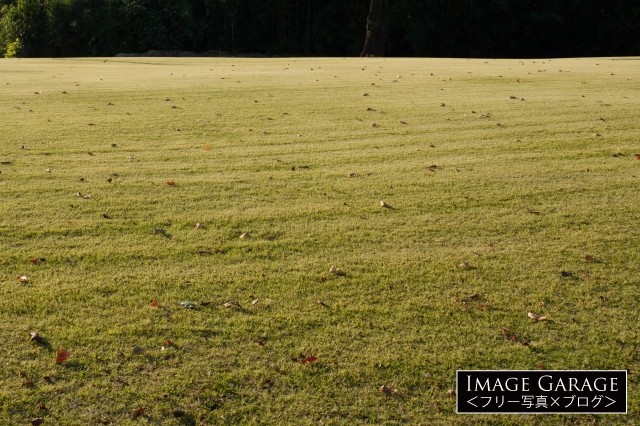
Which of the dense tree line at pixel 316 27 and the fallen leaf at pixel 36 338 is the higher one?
the dense tree line at pixel 316 27

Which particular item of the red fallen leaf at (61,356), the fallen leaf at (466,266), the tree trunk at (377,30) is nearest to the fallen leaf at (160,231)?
the red fallen leaf at (61,356)

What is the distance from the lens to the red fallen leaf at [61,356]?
5279mm

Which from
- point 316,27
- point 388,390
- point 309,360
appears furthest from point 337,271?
point 316,27

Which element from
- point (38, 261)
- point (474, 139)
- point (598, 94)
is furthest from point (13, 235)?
point (598, 94)

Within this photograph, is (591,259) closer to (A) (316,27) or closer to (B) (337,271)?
(B) (337,271)
